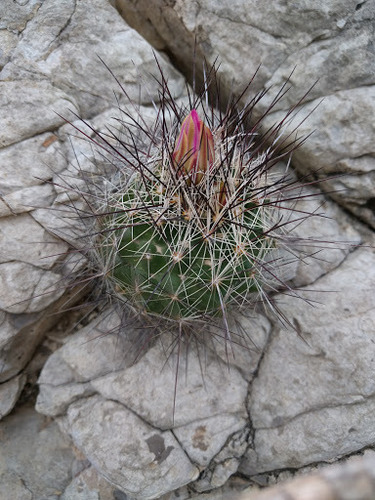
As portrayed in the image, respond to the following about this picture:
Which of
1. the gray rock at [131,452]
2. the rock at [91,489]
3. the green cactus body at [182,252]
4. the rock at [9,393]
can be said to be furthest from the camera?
the rock at [9,393]

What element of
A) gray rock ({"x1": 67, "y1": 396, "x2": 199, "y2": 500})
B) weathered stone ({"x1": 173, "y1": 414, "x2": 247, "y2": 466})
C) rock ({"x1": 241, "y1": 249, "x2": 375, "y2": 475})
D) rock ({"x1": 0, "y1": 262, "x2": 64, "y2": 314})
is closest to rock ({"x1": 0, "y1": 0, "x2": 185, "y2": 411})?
rock ({"x1": 0, "y1": 262, "x2": 64, "y2": 314})

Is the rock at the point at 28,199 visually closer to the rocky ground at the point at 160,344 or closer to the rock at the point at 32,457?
the rocky ground at the point at 160,344

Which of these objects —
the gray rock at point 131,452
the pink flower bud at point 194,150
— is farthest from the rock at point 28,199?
the gray rock at point 131,452

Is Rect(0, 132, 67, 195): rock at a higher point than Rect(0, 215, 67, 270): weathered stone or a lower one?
higher

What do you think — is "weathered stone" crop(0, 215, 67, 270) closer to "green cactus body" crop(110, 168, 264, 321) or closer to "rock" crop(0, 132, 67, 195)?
"rock" crop(0, 132, 67, 195)

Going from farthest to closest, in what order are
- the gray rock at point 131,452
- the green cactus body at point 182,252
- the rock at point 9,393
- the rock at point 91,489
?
the rock at point 9,393 < the rock at point 91,489 < the gray rock at point 131,452 < the green cactus body at point 182,252

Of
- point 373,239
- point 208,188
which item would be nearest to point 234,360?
point 208,188

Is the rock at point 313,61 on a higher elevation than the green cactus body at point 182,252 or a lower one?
higher
